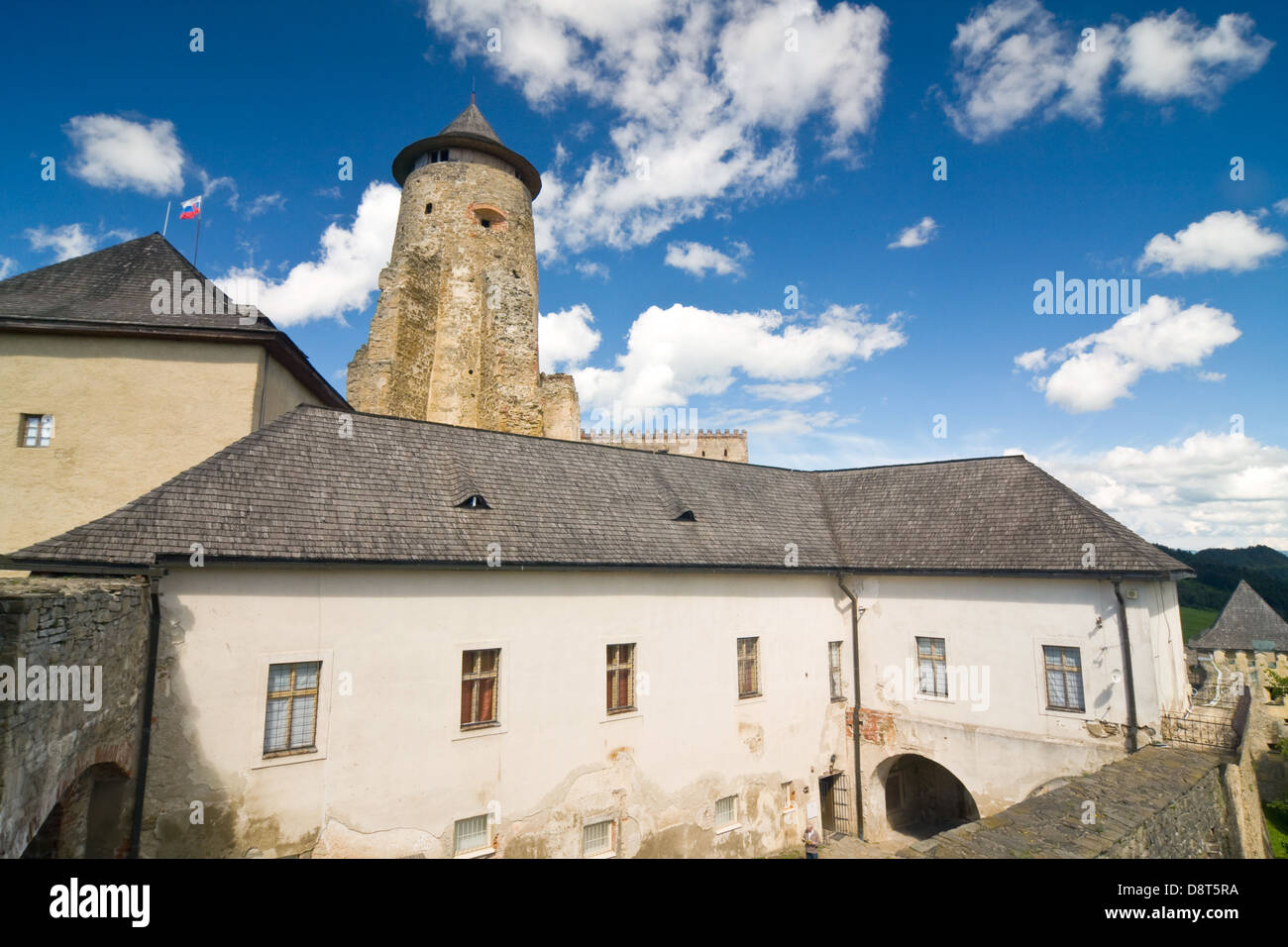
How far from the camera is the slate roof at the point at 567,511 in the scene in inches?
394

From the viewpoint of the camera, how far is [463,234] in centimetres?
2550

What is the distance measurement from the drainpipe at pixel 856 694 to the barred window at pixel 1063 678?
14.2ft

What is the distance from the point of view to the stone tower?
944 inches

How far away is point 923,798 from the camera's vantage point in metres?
19.2

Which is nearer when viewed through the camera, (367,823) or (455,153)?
(367,823)

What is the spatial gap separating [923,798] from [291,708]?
17123 millimetres

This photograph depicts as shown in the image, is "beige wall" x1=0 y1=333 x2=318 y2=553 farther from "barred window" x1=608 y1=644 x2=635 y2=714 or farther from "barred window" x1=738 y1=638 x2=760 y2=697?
"barred window" x1=738 y1=638 x2=760 y2=697

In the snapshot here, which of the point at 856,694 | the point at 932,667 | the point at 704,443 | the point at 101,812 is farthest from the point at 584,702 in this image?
the point at 704,443

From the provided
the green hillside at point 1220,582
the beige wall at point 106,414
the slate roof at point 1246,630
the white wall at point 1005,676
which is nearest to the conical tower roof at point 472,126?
the beige wall at point 106,414

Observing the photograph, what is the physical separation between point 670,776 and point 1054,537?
33.2 ft

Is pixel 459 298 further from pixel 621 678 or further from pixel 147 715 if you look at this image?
pixel 147 715
